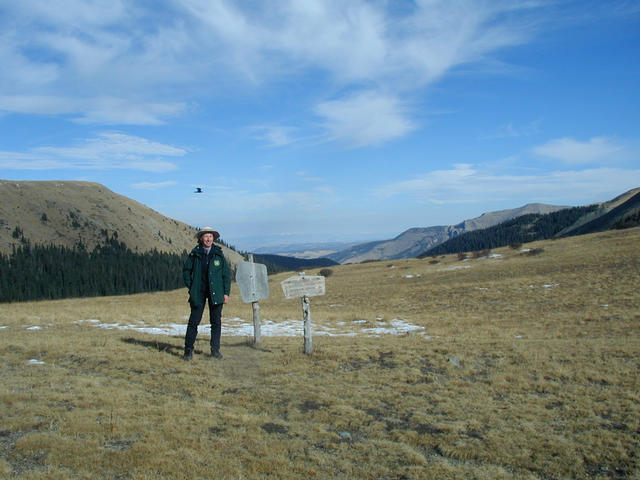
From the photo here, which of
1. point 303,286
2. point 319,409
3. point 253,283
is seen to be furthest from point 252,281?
point 319,409

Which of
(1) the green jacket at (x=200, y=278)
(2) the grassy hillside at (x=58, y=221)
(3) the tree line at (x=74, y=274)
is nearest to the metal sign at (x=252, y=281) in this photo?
(1) the green jacket at (x=200, y=278)

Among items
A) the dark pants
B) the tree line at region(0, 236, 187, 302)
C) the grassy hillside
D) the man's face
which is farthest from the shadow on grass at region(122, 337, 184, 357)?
the grassy hillside

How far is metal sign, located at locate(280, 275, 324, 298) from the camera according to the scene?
12.5 m

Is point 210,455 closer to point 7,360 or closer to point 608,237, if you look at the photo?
point 7,360

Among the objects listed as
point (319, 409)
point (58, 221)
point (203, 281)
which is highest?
point (58, 221)

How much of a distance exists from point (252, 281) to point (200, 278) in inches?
95.1

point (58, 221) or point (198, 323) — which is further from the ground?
point (58, 221)

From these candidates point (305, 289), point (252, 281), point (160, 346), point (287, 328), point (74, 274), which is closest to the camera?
point (305, 289)

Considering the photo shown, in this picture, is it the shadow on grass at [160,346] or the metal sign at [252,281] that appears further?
the metal sign at [252,281]

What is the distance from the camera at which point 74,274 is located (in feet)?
403

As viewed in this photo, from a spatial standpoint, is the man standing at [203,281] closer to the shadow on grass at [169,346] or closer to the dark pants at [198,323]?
the dark pants at [198,323]

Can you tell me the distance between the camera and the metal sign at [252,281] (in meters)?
13.1

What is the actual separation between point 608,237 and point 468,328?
156ft

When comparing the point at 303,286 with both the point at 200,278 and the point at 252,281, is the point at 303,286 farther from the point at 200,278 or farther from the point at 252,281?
the point at 200,278
